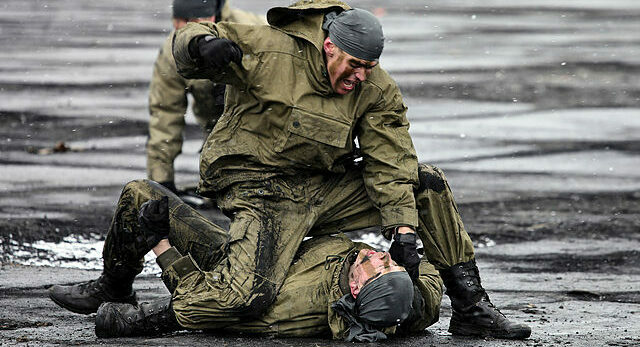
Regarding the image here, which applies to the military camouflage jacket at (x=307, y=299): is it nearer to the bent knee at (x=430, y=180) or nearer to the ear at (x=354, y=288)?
the ear at (x=354, y=288)

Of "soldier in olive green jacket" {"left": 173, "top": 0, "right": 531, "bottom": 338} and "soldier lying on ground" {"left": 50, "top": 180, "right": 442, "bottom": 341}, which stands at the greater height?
"soldier in olive green jacket" {"left": 173, "top": 0, "right": 531, "bottom": 338}

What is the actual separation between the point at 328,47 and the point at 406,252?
97 cm

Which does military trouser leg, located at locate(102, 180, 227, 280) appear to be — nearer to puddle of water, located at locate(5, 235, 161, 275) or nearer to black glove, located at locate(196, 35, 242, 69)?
black glove, located at locate(196, 35, 242, 69)

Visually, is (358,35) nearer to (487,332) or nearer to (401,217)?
Answer: (401,217)

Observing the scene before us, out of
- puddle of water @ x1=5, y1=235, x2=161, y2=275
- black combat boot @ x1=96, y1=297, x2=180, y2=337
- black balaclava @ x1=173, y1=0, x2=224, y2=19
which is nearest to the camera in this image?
black combat boot @ x1=96, y1=297, x2=180, y2=337

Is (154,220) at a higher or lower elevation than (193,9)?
lower

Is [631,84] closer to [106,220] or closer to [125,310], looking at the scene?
[106,220]

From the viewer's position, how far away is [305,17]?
5762 millimetres

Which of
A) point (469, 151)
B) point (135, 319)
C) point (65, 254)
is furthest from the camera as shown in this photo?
point (469, 151)

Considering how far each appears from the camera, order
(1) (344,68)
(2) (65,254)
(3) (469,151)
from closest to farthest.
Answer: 1. (1) (344,68)
2. (2) (65,254)
3. (3) (469,151)

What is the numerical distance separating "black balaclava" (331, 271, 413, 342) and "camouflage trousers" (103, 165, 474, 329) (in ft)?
1.19

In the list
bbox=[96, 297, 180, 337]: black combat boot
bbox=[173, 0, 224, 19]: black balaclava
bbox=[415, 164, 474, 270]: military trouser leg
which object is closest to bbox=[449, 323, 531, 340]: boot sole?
bbox=[415, 164, 474, 270]: military trouser leg

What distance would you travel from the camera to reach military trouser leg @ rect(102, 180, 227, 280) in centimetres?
576

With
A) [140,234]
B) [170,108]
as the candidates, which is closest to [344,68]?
[140,234]
